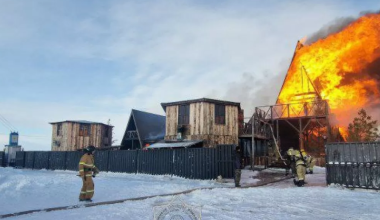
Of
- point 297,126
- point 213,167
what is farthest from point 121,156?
point 297,126

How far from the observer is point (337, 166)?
13.6m

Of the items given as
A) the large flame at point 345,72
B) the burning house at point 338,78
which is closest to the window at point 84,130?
the burning house at point 338,78

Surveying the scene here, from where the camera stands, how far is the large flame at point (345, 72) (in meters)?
34.5

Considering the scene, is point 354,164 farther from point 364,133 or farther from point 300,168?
point 364,133

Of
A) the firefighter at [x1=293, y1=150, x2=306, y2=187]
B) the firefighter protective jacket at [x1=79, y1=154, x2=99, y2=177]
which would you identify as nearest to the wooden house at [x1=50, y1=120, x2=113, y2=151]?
the firefighter protective jacket at [x1=79, y1=154, x2=99, y2=177]

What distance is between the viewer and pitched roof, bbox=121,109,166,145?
33656 millimetres

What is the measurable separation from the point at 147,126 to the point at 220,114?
11744 mm

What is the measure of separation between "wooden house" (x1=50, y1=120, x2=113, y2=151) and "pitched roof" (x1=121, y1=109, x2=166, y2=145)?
671cm

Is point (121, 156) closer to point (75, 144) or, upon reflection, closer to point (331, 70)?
point (75, 144)

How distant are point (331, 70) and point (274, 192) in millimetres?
28012

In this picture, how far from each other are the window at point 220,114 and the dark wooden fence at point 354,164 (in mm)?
13562

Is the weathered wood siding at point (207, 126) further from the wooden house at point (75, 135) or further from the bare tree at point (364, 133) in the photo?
the wooden house at point (75, 135)

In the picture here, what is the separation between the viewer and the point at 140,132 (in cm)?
3381

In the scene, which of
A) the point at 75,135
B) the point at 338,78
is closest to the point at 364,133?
Answer: the point at 338,78
